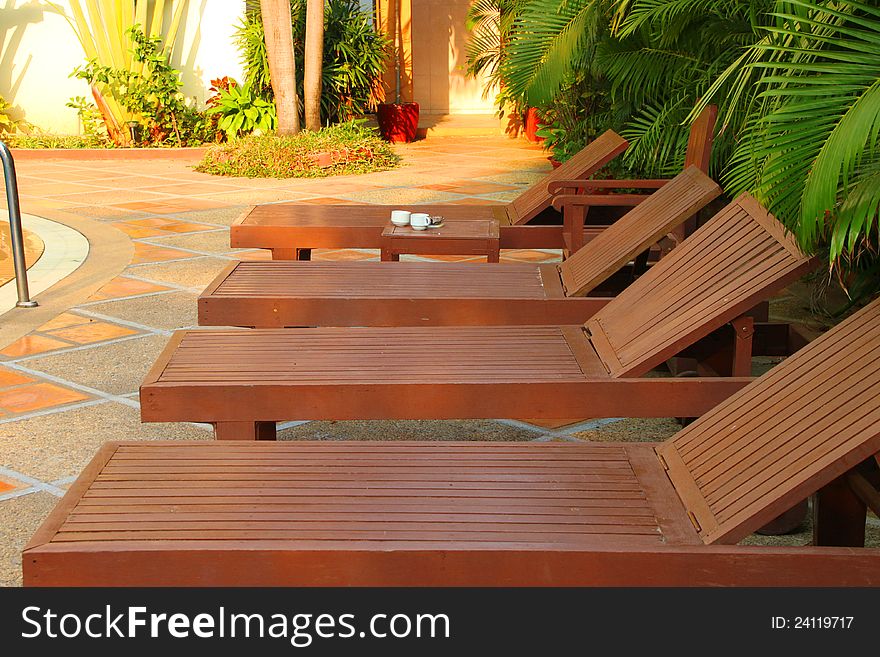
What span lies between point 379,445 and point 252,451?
334mm

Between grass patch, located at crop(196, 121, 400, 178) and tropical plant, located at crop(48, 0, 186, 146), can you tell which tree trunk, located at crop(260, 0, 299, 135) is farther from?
tropical plant, located at crop(48, 0, 186, 146)

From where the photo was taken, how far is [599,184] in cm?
598

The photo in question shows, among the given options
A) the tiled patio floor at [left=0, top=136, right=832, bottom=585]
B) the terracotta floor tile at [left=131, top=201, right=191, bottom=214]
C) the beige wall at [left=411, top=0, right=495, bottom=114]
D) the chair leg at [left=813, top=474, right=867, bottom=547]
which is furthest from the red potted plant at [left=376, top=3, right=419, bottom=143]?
the chair leg at [left=813, top=474, right=867, bottom=547]

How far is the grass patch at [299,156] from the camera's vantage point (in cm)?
1186

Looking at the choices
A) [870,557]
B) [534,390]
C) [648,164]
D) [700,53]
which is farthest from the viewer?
[648,164]

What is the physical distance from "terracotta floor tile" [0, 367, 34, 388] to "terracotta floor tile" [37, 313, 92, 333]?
688mm

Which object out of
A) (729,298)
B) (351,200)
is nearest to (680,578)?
(729,298)

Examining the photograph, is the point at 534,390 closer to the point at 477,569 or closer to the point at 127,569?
the point at 477,569

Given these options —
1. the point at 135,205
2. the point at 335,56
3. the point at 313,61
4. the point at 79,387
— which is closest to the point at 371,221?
the point at 79,387

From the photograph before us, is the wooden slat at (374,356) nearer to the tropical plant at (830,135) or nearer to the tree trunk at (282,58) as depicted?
the tropical plant at (830,135)

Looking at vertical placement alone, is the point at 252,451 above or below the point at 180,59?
below

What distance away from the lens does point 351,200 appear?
32.6ft

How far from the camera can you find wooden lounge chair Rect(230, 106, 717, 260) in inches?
232

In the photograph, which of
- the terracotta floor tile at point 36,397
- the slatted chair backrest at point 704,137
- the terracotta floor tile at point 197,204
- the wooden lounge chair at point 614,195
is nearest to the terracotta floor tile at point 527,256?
the wooden lounge chair at point 614,195
